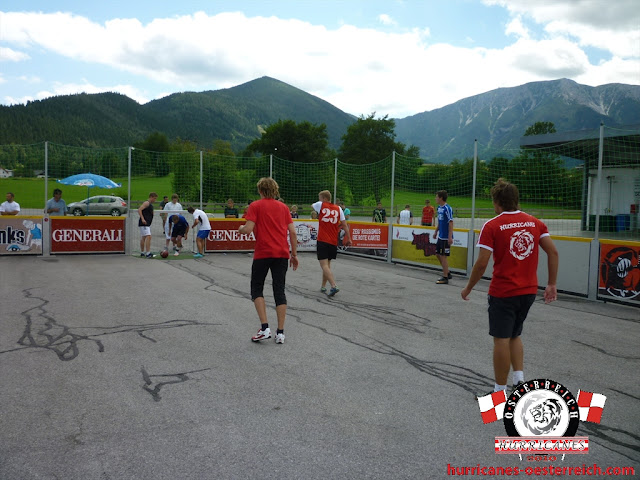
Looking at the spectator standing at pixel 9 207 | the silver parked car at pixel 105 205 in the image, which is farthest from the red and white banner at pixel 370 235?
the silver parked car at pixel 105 205

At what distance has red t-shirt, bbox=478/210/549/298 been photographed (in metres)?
3.96

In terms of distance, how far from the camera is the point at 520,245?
13.0ft

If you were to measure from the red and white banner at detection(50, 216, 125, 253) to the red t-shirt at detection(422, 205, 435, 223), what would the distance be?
9.69m

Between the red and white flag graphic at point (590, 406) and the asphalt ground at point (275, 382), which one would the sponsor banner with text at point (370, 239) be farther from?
the red and white flag graphic at point (590, 406)

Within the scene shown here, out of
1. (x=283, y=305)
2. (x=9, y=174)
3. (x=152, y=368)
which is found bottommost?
(x=152, y=368)

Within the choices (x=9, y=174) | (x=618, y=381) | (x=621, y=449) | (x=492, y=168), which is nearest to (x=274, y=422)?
(x=621, y=449)

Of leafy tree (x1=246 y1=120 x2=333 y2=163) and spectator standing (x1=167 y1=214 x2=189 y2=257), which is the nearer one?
spectator standing (x1=167 y1=214 x2=189 y2=257)

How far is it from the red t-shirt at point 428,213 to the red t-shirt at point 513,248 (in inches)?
547

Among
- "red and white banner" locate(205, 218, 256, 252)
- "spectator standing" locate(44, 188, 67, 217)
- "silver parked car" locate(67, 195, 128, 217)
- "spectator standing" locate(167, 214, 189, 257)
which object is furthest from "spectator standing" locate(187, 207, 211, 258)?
"silver parked car" locate(67, 195, 128, 217)

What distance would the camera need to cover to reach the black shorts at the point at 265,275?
236 inches

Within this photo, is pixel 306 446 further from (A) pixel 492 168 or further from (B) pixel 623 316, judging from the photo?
(A) pixel 492 168

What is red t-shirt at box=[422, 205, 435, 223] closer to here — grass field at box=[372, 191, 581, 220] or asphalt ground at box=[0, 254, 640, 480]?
grass field at box=[372, 191, 581, 220]

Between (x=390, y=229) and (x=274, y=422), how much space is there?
37.8 ft

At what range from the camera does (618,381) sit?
4.83 meters
